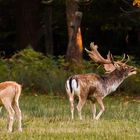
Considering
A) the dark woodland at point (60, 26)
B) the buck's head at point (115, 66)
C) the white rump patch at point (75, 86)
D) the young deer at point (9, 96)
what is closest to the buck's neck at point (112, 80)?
the buck's head at point (115, 66)

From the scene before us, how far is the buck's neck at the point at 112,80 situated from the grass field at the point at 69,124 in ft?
1.99

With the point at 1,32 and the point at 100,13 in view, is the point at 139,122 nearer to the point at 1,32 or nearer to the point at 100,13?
the point at 100,13

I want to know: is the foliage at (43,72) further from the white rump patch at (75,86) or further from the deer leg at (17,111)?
the deer leg at (17,111)

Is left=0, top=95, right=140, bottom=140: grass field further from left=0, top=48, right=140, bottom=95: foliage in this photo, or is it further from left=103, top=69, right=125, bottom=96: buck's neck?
left=0, top=48, right=140, bottom=95: foliage

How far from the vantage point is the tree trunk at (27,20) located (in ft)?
102

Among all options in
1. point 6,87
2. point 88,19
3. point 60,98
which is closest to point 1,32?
point 88,19

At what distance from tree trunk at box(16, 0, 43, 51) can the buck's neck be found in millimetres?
14714

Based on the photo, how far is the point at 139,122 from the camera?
46.1 feet

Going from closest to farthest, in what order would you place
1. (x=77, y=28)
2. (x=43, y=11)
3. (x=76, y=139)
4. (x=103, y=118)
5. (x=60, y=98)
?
(x=76, y=139) → (x=103, y=118) → (x=60, y=98) → (x=77, y=28) → (x=43, y=11)

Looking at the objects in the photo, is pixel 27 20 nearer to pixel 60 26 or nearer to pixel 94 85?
pixel 60 26

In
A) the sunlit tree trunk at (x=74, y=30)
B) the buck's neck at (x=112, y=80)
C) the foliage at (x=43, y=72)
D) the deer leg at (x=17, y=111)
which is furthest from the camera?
the sunlit tree trunk at (x=74, y=30)

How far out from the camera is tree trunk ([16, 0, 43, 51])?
31.2 metres

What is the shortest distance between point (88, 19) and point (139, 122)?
59.1 ft

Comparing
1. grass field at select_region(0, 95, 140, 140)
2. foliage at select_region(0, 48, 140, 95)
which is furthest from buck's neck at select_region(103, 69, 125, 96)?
foliage at select_region(0, 48, 140, 95)
